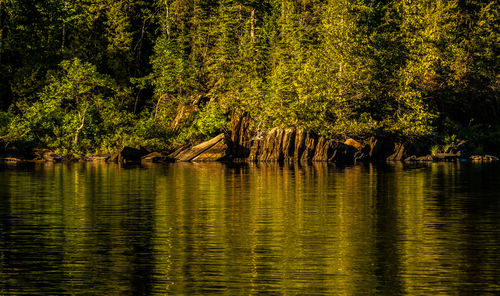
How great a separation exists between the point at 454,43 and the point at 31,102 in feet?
122

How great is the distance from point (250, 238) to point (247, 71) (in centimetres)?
5200

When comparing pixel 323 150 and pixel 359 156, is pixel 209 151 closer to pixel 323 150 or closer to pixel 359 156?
pixel 323 150

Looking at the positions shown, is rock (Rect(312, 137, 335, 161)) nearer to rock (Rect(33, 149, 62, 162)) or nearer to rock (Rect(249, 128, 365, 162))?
rock (Rect(249, 128, 365, 162))

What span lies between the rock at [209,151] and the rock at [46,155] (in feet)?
32.5

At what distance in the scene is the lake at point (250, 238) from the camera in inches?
597

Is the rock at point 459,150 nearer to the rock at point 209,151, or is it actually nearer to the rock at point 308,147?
the rock at point 308,147

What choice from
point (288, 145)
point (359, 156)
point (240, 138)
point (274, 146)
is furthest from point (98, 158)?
point (359, 156)

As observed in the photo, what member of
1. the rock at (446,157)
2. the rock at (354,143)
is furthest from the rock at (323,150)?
the rock at (446,157)

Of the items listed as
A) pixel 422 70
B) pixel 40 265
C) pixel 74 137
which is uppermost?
pixel 422 70

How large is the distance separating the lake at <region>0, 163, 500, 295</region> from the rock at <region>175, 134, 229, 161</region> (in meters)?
25.7

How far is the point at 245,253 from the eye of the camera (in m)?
18.4

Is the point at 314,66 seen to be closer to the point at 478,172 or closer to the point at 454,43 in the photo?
the point at 454,43

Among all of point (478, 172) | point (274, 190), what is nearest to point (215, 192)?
point (274, 190)

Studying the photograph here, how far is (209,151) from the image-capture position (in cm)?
6544
